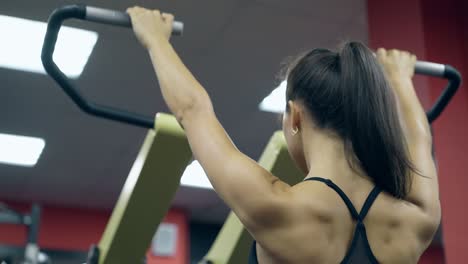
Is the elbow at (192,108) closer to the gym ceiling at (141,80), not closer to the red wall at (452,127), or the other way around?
the red wall at (452,127)

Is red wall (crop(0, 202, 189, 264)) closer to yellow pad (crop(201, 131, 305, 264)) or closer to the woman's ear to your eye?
yellow pad (crop(201, 131, 305, 264))

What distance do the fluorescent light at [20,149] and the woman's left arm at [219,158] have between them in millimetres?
4742

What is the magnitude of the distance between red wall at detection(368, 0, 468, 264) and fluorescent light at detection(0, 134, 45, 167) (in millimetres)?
3155

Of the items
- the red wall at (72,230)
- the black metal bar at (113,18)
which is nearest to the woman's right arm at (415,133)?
the black metal bar at (113,18)

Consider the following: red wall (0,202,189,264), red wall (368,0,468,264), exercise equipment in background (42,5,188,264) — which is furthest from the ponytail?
red wall (0,202,189,264)

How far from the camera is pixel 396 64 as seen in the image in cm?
150

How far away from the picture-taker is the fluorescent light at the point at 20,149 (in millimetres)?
5679

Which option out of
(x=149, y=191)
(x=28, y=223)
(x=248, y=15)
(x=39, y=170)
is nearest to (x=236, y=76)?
(x=248, y=15)

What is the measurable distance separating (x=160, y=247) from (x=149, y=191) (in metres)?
5.45

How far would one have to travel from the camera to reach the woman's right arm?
1183 mm

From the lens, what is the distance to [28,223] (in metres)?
4.06

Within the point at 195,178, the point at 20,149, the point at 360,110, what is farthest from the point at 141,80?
the point at 360,110

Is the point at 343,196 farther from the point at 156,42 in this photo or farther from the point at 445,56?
the point at 445,56

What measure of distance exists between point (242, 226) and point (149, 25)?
0.83 m
